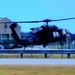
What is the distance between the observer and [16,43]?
1952cm

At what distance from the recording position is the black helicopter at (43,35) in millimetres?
18578

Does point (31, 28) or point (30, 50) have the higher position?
point (31, 28)

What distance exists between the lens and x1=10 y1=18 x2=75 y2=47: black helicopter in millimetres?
18578

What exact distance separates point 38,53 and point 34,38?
3925mm

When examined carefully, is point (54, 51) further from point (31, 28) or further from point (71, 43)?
point (31, 28)

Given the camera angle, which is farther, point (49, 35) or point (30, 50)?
point (30, 50)

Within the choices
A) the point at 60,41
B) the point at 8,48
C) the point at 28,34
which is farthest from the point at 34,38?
the point at 8,48

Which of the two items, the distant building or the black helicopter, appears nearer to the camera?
the black helicopter

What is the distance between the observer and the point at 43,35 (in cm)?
1877

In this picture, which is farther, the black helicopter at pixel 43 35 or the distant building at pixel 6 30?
the distant building at pixel 6 30

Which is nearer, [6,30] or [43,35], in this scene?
[43,35]

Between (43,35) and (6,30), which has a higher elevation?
(6,30)
